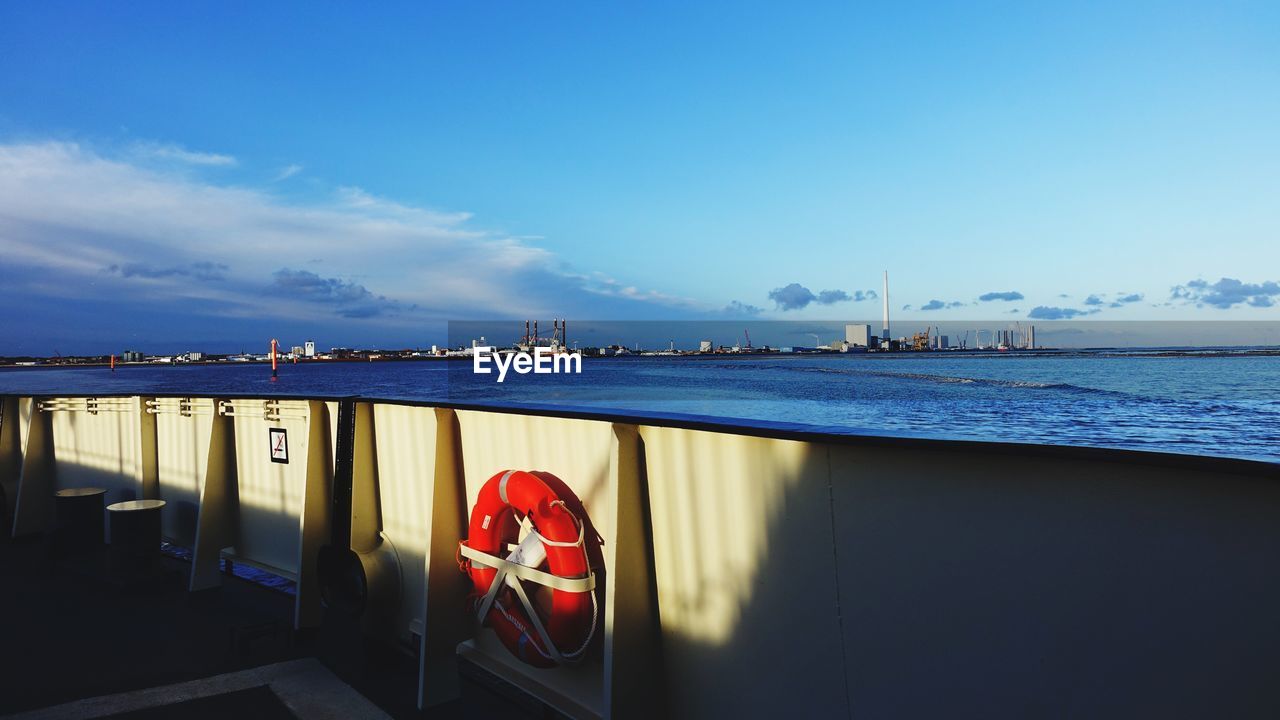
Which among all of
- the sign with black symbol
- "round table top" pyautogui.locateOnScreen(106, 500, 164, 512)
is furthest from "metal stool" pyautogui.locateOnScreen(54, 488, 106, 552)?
the sign with black symbol

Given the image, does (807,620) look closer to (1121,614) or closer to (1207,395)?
(1121,614)

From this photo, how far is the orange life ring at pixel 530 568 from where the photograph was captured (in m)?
2.81

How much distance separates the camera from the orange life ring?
9.21ft

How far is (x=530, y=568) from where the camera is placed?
295cm

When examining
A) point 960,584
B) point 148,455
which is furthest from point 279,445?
point 960,584

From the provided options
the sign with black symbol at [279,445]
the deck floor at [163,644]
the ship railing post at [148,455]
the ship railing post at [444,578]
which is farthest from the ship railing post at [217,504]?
the ship railing post at [444,578]

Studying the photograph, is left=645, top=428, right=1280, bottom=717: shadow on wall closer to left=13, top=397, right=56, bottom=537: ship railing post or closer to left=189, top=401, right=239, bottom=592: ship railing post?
left=189, top=401, right=239, bottom=592: ship railing post

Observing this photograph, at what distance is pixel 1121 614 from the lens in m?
1.63

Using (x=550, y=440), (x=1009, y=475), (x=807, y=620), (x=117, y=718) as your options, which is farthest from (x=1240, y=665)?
(x=117, y=718)

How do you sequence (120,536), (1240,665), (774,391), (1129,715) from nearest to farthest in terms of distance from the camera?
(1240,665) < (1129,715) < (120,536) < (774,391)

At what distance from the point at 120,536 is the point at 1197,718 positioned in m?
6.19

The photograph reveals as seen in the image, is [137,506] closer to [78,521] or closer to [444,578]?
[78,521]

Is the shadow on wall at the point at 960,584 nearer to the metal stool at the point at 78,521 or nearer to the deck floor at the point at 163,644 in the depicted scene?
the deck floor at the point at 163,644

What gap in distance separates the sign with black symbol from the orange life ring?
2191 mm
